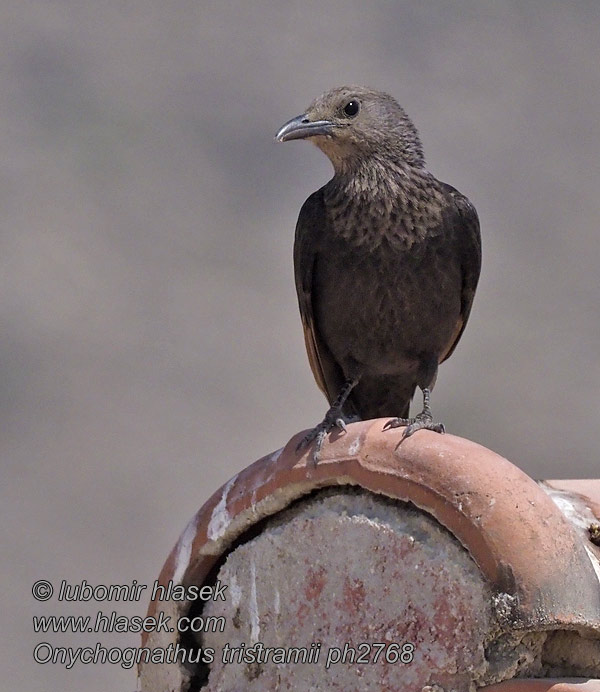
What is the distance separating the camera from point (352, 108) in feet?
13.5

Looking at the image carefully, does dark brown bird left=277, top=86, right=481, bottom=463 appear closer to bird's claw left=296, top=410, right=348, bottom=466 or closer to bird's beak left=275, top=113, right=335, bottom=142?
bird's beak left=275, top=113, right=335, bottom=142

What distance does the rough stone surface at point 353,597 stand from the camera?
1.96 metres

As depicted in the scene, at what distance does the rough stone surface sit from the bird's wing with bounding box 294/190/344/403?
1643 mm

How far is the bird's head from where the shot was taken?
404 centimetres

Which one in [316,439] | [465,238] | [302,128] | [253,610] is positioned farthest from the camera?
[302,128]

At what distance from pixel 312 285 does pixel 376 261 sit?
0.98ft

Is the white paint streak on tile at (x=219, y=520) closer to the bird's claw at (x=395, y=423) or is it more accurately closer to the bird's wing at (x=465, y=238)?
the bird's claw at (x=395, y=423)

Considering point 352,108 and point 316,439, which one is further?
point 352,108

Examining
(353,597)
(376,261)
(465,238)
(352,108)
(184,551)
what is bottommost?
(353,597)

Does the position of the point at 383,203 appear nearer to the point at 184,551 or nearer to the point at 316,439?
the point at 316,439

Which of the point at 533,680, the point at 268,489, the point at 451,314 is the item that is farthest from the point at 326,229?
the point at 533,680

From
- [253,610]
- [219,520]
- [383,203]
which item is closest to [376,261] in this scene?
[383,203]

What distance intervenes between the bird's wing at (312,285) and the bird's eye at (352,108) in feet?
1.10

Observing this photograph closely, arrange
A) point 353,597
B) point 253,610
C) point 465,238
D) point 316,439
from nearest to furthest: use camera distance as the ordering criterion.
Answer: point 353,597, point 253,610, point 316,439, point 465,238
